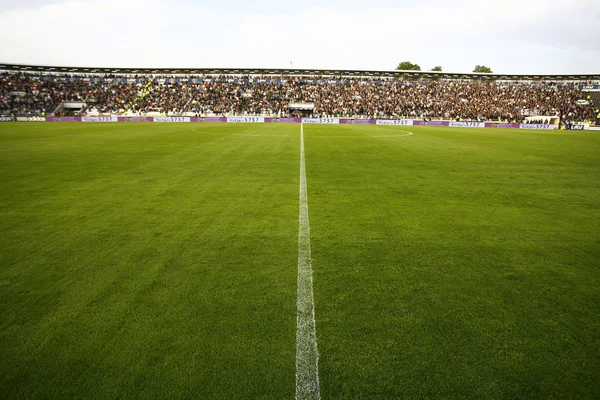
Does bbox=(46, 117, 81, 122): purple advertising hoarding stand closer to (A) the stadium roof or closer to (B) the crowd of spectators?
(B) the crowd of spectators

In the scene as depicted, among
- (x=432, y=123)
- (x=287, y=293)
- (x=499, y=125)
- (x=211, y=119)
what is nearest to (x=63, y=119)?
(x=211, y=119)

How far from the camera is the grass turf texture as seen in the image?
2.40 m

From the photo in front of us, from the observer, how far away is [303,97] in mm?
55938

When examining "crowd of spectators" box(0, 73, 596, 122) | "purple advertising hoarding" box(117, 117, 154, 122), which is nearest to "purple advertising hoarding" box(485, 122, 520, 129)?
"crowd of spectators" box(0, 73, 596, 122)

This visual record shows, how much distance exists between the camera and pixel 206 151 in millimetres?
14602

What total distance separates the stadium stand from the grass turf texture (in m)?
45.4

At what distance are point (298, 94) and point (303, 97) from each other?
49.0 inches

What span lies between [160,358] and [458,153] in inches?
607

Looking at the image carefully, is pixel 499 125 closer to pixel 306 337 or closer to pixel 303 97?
pixel 303 97

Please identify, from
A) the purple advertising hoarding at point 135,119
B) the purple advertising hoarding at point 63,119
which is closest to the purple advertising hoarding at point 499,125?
the purple advertising hoarding at point 135,119

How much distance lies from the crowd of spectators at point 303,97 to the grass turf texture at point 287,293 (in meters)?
46.3

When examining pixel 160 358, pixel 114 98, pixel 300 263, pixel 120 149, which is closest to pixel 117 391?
pixel 160 358

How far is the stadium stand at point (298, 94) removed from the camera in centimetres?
5109

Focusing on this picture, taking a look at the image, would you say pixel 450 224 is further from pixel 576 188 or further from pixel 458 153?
pixel 458 153
